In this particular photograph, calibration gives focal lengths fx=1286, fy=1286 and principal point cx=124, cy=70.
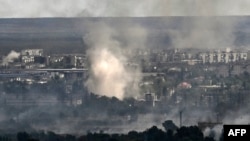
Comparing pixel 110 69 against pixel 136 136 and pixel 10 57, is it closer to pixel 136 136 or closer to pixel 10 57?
pixel 10 57

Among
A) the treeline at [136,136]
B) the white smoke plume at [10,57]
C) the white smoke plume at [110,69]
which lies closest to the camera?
the treeline at [136,136]

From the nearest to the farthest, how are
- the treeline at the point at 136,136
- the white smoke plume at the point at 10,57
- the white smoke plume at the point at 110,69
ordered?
the treeline at the point at 136,136
the white smoke plume at the point at 110,69
the white smoke plume at the point at 10,57

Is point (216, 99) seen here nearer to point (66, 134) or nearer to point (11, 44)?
point (66, 134)

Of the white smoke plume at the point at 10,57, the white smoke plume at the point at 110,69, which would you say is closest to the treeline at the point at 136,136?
the white smoke plume at the point at 110,69

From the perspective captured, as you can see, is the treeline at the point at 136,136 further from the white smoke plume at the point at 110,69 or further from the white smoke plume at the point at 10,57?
the white smoke plume at the point at 10,57

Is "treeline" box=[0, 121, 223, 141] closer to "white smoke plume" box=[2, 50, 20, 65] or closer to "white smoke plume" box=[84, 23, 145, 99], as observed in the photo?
"white smoke plume" box=[84, 23, 145, 99]

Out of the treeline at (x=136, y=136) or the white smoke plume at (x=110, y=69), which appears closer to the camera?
the treeline at (x=136, y=136)
